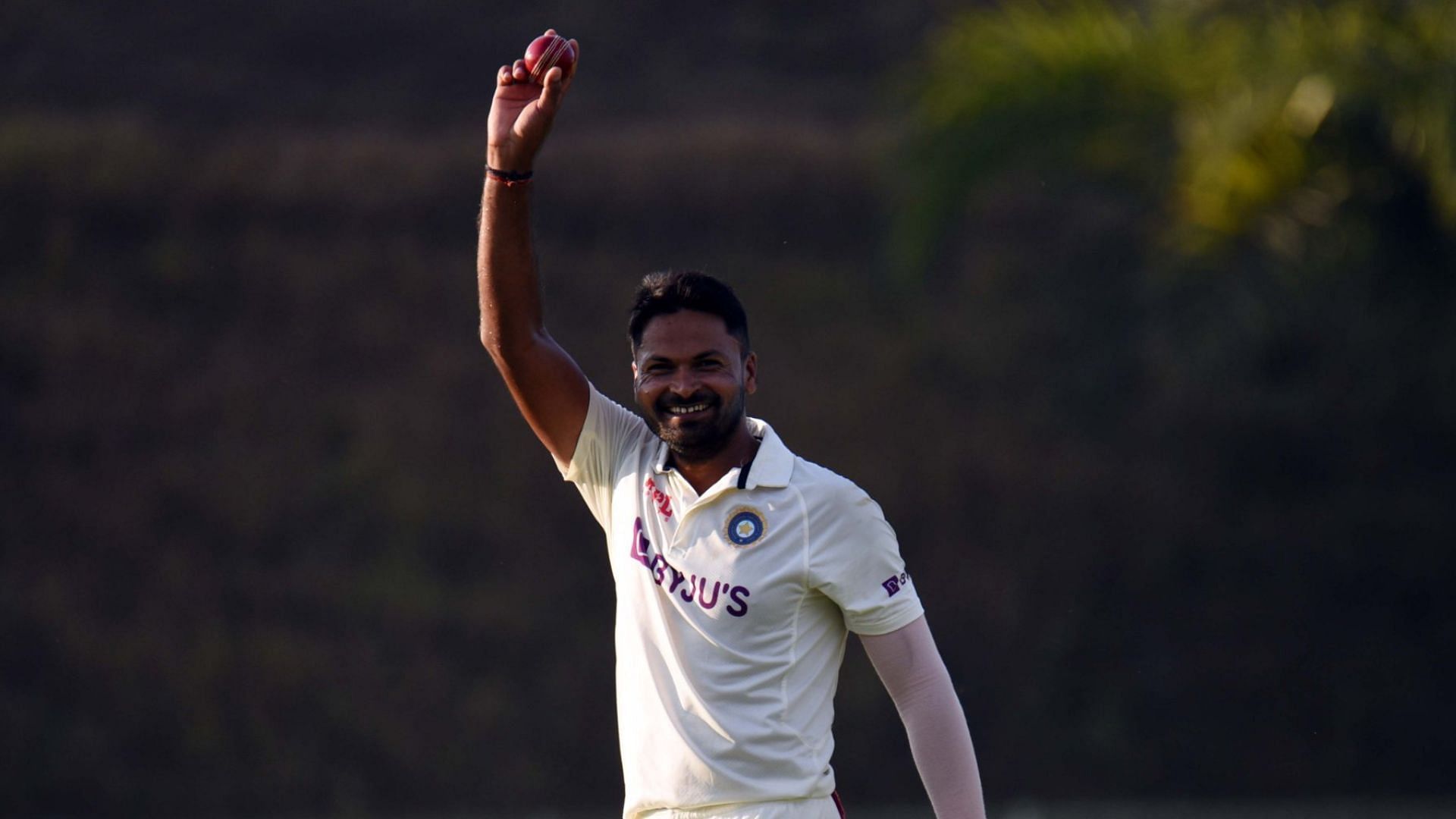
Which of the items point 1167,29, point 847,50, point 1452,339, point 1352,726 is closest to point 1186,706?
point 1352,726

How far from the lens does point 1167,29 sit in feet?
36.7

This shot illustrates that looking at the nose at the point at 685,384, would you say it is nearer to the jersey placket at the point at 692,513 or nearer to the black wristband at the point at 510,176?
the jersey placket at the point at 692,513

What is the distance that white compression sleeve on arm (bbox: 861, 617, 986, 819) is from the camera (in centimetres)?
355

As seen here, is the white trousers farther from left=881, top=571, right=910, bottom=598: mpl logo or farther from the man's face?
the man's face

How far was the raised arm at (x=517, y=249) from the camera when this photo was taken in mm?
3637

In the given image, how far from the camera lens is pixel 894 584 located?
358 cm

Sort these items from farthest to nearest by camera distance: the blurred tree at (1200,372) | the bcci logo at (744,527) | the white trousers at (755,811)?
the blurred tree at (1200,372) < the bcci logo at (744,527) < the white trousers at (755,811)

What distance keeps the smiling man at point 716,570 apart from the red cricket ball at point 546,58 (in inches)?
0.9

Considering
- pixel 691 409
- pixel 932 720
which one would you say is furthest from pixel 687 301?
pixel 932 720

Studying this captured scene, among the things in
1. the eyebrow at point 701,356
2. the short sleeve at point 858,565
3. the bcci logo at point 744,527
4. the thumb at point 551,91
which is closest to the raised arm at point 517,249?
the thumb at point 551,91

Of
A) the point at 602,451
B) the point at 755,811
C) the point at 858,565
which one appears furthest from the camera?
the point at 602,451

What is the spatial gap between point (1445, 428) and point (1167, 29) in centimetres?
379

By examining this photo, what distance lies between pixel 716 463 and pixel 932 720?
670 mm

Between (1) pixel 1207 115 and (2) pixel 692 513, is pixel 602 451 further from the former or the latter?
(1) pixel 1207 115
